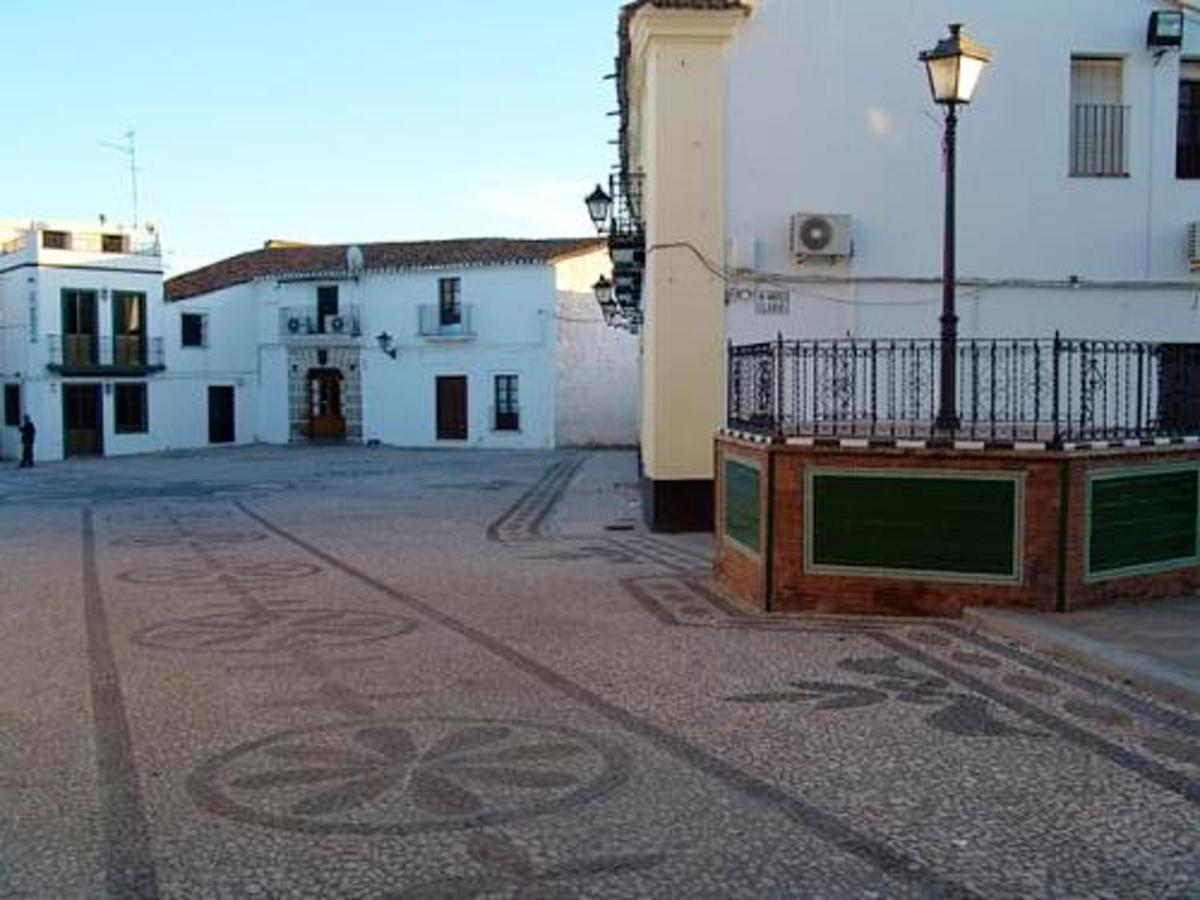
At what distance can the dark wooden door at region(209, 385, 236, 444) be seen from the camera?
41406 mm

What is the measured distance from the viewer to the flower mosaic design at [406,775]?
4.64 m

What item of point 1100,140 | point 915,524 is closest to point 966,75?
point 915,524

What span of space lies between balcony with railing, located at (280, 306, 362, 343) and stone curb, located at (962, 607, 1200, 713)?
3416 centimetres

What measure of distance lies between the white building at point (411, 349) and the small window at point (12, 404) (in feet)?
14.2

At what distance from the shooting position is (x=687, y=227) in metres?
13.4

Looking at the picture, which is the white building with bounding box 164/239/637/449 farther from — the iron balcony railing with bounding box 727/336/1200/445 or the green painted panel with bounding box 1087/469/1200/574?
the green painted panel with bounding box 1087/469/1200/574

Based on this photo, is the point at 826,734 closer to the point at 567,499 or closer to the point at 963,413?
the point at 963,413

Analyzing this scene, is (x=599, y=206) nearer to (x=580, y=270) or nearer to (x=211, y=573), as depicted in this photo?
(x=211, y=573)

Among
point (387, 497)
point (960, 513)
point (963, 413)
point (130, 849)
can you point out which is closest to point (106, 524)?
point (387, 497)

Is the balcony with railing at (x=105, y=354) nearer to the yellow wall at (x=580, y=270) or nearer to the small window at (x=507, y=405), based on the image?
the small window at (x=507, y=405)

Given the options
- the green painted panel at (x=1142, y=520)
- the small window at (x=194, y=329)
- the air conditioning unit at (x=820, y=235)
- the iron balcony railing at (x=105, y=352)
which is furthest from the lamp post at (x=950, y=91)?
the small window at (x=194, y=329)

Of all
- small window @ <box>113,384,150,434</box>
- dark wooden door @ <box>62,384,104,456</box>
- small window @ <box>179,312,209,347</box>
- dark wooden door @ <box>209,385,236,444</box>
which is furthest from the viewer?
dark wooden door @ <box>209,385,236,444</box>

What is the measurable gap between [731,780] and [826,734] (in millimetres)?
829

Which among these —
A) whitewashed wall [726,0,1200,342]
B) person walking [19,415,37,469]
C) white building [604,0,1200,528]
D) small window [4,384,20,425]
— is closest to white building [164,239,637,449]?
small window [4,384,20,425]
